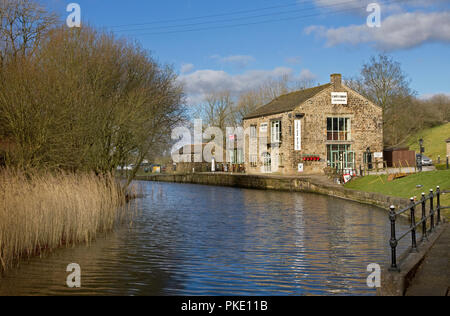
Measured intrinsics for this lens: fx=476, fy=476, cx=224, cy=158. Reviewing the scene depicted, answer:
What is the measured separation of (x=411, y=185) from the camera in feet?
82.8

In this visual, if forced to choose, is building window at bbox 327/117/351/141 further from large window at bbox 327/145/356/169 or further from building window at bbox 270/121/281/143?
building window at bbox 270/121/281/143

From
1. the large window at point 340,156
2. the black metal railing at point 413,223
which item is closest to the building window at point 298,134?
the large window at point 340,156

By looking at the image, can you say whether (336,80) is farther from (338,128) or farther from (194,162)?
(194,162)

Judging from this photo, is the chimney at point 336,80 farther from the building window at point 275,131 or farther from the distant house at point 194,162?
the distant house at point 194,162

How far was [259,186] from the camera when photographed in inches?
1641

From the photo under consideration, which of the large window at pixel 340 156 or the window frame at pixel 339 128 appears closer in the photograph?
the large window at pixel 340 156

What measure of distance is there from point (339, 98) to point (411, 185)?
74.8ft

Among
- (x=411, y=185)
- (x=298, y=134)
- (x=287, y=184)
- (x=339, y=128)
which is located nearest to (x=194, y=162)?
(x=298, y=134)

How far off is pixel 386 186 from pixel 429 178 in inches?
123

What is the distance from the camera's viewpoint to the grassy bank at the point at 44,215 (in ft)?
35.6

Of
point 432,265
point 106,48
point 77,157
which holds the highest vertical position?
point 106,48

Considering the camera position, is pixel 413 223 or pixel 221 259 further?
pixel 221 259
